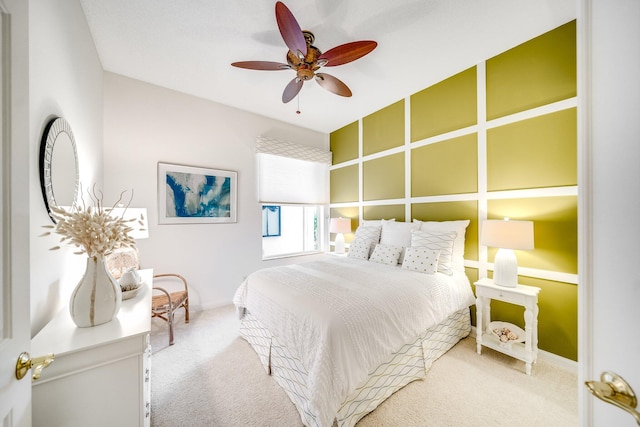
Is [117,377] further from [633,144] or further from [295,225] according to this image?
[295,225]

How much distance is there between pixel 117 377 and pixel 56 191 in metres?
1.10

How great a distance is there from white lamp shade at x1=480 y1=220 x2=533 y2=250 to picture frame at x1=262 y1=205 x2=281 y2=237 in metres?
4.01

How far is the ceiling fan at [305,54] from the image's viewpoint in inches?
60.9

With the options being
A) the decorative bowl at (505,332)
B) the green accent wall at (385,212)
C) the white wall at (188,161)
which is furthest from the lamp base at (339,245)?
the decorative bowl at (505,332)

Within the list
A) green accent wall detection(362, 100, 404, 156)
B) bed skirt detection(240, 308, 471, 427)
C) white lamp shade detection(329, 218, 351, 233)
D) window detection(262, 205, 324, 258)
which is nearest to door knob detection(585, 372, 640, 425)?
bed skirt detection(240, 308, 471, 427)

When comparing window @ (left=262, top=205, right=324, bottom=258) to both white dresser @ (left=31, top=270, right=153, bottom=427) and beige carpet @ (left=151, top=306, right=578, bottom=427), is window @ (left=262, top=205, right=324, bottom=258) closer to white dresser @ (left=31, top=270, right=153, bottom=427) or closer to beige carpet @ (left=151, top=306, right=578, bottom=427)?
beige carpet @ (left=151, top=306, right=578, bottom=427)

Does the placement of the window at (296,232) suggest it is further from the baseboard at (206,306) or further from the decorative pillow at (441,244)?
the decorative pillow at (441,244)

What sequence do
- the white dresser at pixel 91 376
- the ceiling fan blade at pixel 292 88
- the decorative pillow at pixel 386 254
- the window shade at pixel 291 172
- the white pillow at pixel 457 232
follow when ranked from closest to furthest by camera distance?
the white dresser at pixel 91 376 < the ceiling fan blade at pixel 292 88 < the white pillow at pixel 457 232 < the decorative pillow at pixel 386 254 < the window shade at pixel 291 172

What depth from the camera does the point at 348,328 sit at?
1.38 m

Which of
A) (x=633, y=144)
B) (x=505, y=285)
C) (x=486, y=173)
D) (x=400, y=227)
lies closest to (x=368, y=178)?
(x=400, y=227)

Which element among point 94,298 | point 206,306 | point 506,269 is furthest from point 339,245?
point 94,298

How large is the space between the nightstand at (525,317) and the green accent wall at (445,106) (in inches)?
69.0

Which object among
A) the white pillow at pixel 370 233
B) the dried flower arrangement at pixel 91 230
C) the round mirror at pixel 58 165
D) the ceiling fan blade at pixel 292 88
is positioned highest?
the ceiling fan blade at pixel 292 88

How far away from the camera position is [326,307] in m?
1.50
